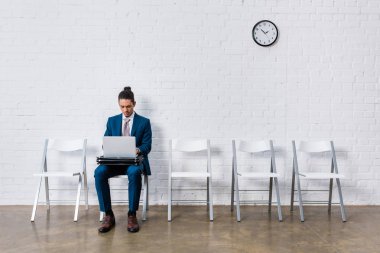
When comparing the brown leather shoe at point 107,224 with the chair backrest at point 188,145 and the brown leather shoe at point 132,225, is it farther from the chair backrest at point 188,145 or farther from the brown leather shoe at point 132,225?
the chair backrest at point 188,145

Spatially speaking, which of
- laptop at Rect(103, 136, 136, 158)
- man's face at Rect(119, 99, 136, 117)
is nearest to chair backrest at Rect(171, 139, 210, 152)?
man's face at Rect(119, 99, 136, 117)

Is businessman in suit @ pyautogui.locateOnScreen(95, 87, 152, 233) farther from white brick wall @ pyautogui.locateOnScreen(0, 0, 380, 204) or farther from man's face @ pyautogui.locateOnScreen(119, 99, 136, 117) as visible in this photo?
white brick wall @ pyautogui.locateOnScreen(0, 0, 380, 204)

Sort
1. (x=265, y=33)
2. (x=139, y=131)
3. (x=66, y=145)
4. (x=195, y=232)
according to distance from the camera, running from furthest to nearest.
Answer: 1. (x=265, y=33)
2. (x=66, y=145)
3. (x=139, y=131)
4. (x=195, y=232)

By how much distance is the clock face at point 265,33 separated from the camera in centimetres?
430

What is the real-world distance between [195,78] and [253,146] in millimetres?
1045

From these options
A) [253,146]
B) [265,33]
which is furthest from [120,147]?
[265,33]

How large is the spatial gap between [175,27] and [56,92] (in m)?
1.59

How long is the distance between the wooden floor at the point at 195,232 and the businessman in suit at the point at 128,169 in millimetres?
136

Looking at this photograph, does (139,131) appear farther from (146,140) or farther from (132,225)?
(132,225)

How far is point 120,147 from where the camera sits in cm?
341

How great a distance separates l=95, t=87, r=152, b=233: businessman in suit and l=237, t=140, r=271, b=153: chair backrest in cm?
107

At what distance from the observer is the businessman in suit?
3381mm

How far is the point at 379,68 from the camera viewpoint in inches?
172

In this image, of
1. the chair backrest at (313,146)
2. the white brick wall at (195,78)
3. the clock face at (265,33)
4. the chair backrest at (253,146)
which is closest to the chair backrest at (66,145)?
the white brick wall at (195,78)
